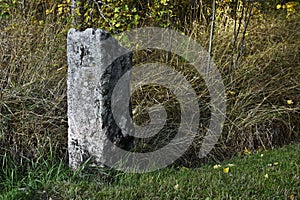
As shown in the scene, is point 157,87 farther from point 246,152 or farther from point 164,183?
point 164,183

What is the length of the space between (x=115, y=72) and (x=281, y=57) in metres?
2.86

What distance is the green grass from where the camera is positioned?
2.96 m

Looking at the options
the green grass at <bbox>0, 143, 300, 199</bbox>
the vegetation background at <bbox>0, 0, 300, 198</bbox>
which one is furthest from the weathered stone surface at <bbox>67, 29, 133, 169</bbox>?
the vegetation background at <bbox>0, 0, 300, 198</bbox>

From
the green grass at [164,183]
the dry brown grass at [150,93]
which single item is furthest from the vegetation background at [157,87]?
the green grass at [164,183]

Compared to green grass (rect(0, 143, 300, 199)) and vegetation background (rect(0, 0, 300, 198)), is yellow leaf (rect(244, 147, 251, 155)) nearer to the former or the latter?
vegetation background (rect(0, 0, 300, 198))

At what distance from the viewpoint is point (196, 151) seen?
426 centimetres

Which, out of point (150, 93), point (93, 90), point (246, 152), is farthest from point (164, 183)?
point (150, 93)

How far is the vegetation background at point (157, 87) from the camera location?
12.5 feet

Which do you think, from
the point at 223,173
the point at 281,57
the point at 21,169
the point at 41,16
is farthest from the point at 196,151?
the point at 41,16

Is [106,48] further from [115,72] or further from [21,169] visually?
[21,169]

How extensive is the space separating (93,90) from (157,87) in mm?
1521

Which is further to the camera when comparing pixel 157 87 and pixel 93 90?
pixel 157 87

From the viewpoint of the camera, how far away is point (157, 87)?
473 centimetres

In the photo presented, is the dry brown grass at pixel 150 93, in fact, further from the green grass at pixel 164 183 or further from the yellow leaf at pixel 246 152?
the green grass at pixel 164 183
